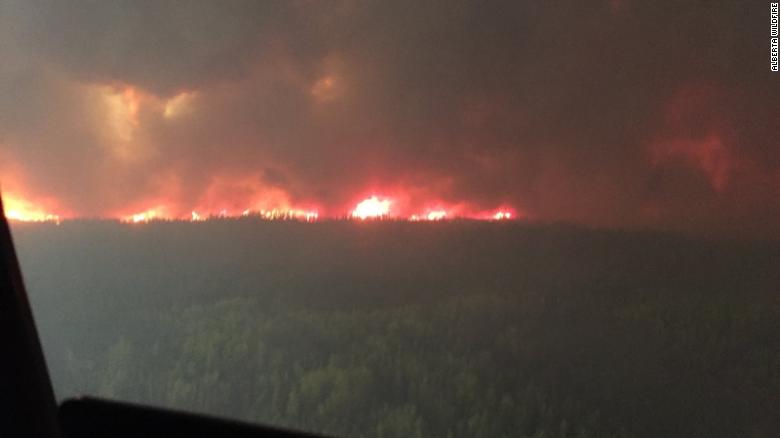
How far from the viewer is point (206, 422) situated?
3.58 feet

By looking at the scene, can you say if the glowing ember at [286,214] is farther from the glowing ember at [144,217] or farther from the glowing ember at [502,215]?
the glowing ember at [502,215]

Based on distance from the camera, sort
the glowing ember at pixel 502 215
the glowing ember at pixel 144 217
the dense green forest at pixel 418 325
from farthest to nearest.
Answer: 1. the glowing ember at pixel 144 217
2. the glowing ember at pixel 502 215
3. the dense green forest at pixel 418 325

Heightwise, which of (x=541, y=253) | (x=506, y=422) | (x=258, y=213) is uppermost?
(x=258, y=213)

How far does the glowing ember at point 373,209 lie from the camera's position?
1.75 m

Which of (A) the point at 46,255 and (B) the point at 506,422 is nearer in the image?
(B) the point at 506,422

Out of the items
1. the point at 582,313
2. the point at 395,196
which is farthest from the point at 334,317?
the point at 582,313

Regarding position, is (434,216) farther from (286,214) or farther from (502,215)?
(286,214)

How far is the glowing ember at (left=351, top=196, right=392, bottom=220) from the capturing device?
5.74ft

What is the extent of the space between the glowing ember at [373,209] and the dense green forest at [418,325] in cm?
3

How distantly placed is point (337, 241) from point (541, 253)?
1.74ft

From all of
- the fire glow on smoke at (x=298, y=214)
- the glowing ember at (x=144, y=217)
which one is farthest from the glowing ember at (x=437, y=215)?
the glowing ember at (x=144, y=217)

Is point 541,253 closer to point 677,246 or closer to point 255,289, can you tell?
point 677,246

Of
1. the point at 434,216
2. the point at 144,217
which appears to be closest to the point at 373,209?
the point at 434,216

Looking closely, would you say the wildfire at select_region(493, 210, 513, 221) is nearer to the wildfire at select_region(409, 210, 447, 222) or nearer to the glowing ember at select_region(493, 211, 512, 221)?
the glowing ember at select_region(493, 211, 512, 221)
